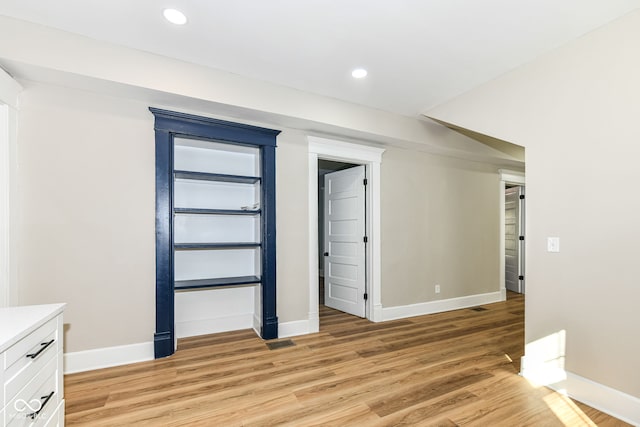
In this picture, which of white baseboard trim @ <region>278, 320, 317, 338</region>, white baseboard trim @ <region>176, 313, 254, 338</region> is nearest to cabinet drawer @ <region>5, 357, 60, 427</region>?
white baseboard trim @ <region>176, 313, 254, 338</region>

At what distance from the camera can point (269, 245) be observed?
3.53 m

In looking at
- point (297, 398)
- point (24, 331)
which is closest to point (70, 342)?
point (24, 331)

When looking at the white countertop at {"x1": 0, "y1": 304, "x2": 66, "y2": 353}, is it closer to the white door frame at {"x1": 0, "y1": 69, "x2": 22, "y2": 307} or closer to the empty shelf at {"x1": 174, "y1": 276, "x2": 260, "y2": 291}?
the white door frame at {"x1": 0, "y1": 69, "x2": 22, "y2": 307}

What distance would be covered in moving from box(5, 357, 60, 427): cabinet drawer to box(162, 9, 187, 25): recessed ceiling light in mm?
2322

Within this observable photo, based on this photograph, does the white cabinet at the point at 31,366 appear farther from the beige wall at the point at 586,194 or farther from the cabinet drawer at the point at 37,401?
the beige wall at the point at 586,194

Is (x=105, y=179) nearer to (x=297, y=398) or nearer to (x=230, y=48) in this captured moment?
(x=230, y=48)

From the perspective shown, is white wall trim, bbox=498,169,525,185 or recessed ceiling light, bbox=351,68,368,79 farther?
white wall trim, bbox=498,169,525,185

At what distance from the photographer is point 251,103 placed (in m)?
3.16

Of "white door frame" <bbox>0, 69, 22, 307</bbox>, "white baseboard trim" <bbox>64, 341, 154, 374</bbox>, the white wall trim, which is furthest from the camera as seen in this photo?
the white wall trim

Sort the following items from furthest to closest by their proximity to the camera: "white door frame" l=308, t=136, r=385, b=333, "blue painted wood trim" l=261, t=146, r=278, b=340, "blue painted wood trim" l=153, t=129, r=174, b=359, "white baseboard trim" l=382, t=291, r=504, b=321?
"white baseboard trim" l=382, t=291, r=504, b=321 → "white door frame" l=308, t=136, r=385, b=333 → "blue painted wood trim" l=261, t=146, r=278, b=340 → "blue painted wood trim" l=153, t=129, r=174, b=359

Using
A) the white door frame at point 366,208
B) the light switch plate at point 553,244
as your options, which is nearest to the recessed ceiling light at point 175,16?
the white door frame at point 366,208

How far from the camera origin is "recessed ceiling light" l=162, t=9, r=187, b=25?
7.25 ft

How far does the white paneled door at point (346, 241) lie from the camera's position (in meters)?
4.46

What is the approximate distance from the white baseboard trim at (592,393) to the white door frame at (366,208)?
6.45 ft
